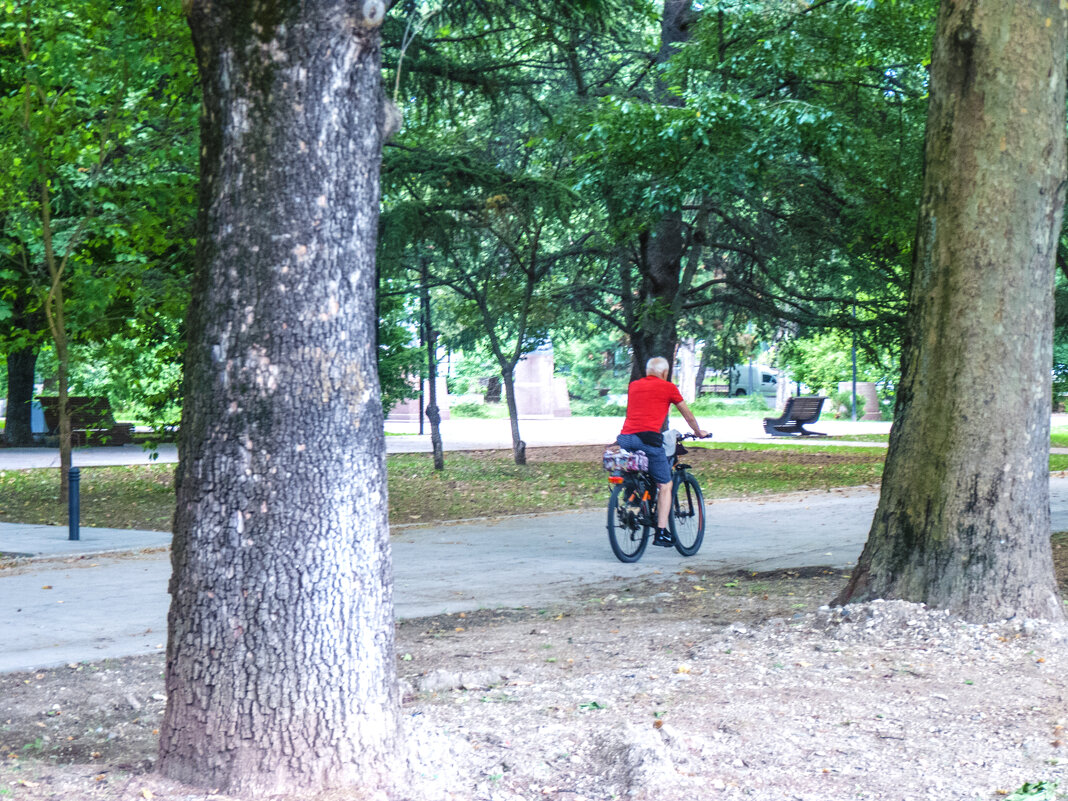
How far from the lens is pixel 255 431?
3926mm

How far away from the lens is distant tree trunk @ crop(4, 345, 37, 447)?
93.5 feet

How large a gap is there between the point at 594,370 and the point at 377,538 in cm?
5268

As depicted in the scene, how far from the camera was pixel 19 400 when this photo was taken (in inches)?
1148

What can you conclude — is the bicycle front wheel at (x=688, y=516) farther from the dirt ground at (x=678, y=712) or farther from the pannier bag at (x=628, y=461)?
the dirt ground at (x=678, y=712)

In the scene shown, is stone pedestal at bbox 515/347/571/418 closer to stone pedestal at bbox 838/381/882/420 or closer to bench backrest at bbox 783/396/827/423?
stone pedestal at bbox 838/381/882/420

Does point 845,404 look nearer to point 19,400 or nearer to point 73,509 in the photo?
point 19,400

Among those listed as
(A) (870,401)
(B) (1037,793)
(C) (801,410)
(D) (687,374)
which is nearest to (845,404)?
(A) (870,401)

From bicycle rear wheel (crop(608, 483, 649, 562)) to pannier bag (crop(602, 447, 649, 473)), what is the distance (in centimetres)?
22

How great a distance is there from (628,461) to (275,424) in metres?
6.48

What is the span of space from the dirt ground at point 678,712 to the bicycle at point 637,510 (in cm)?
275

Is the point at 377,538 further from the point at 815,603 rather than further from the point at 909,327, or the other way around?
the point at 815,603

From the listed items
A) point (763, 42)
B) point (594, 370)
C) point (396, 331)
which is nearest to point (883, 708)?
point (763, 42)

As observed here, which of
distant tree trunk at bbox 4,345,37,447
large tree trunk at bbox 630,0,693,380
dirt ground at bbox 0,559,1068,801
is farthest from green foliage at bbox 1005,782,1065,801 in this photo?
distant tree trunk at bbox 4,345,37,447

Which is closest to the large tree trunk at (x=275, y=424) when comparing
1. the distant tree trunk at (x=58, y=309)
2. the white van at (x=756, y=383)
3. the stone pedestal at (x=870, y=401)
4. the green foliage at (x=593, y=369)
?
the distant tree trunk at (x=58, y=309)
